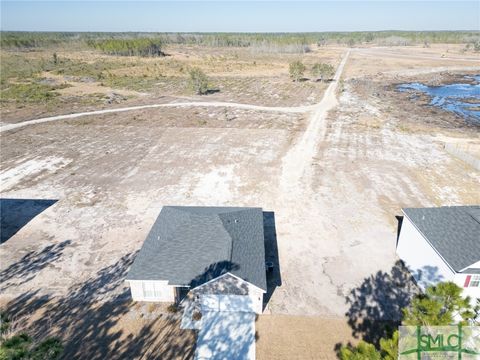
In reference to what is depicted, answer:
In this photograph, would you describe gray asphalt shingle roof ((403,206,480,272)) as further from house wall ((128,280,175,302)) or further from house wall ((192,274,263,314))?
house wall ((128,280,175,302))

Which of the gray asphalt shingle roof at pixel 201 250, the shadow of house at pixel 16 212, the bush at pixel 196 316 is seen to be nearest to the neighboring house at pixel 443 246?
the gray asphalt shingle roof at pixel 201 250

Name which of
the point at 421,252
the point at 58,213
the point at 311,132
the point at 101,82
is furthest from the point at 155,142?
the point at 101,82

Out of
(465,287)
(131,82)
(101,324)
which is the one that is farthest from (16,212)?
(131,82)

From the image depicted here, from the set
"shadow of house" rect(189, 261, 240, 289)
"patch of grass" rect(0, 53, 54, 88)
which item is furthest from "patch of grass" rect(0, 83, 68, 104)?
"shadow of house" rect(189, 261, 240, 289)

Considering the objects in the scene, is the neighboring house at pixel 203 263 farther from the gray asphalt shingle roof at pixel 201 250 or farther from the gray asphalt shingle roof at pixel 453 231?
the gray asphalt shingle roof at pixel 453 231

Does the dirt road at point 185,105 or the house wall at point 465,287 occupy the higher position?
the dirt road at point 185,105

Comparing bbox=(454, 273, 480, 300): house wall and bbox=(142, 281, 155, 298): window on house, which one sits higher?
bbox=(454, 273, 480, 300): house wall
